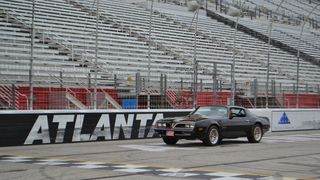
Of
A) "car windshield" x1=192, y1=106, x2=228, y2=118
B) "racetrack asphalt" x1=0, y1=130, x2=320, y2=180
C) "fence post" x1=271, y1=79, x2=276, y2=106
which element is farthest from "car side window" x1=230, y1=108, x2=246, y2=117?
"fence post" x1=271, y1=79, x2=276, y2=106

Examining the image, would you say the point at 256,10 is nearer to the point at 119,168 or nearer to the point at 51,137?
the point at 51,137

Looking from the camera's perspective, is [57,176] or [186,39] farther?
[186,39]

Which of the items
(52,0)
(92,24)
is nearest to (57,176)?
(92,24)

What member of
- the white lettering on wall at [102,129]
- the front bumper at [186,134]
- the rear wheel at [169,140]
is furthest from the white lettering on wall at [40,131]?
the front bumper at [186,134]

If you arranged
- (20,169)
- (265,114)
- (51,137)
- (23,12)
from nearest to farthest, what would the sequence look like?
1. (20,169)
2. (51,137)
3. (265,114)
4. (23,12)

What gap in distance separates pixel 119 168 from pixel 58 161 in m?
1.93

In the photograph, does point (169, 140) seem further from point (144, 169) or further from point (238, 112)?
point (144, 169)

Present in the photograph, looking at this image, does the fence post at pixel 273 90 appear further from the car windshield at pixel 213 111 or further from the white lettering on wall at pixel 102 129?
the white lettering on wall at pixel 102 129

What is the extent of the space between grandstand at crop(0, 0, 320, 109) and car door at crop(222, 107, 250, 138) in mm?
4222

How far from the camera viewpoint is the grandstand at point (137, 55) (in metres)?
19.2

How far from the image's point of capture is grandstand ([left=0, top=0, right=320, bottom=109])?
19250mm

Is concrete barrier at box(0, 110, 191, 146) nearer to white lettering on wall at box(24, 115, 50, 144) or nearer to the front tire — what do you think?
white lettering on wall at box(24, 115, 50, 144)

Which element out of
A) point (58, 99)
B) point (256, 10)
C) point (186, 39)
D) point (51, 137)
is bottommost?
point (51, 137)

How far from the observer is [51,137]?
17.4 meters
